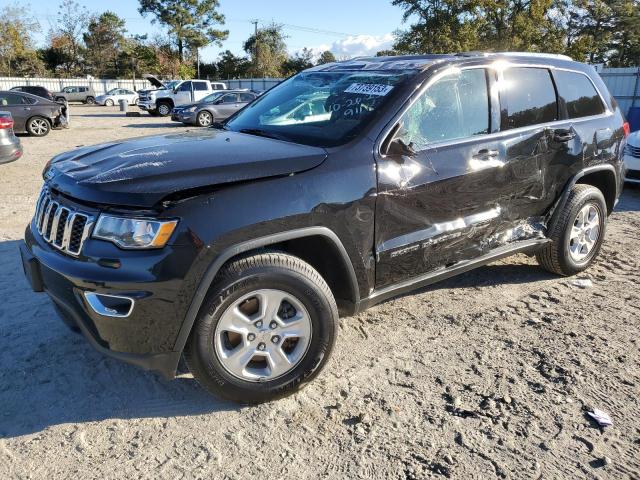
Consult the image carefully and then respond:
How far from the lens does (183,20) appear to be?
Answer: 182 feet

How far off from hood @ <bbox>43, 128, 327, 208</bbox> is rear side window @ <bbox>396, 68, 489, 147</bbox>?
2.33 feet

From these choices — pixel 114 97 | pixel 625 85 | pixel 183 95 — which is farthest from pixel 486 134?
pixel 114 97

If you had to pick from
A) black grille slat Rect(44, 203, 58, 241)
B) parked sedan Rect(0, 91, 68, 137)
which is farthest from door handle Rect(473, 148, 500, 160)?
parked sedan Rect(0, 91, 68, 137)

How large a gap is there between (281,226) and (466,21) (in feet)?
96.6

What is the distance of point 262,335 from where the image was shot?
280 centimetres

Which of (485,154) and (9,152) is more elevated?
(485,154)

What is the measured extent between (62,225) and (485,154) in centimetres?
264

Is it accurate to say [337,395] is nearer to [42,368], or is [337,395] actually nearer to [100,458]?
[100,458]

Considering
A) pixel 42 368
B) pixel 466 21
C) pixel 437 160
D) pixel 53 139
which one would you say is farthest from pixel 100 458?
pixel 466 21

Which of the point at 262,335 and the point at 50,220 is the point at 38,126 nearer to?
the point at 50,220

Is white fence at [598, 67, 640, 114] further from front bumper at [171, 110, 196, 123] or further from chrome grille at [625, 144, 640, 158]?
front bumper at [171, 110, 196, 123]

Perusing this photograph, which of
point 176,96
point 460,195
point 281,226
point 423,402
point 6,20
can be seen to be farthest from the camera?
point 6,20

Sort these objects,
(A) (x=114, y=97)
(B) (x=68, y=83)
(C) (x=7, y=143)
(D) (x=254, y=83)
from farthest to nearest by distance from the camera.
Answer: (B) (x=68, y=83) → (D) (x=254, y=83) → (A) (x=114, y=97) → (C) (x=7, y=143)

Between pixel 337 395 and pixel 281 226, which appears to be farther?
pixel 337 395
